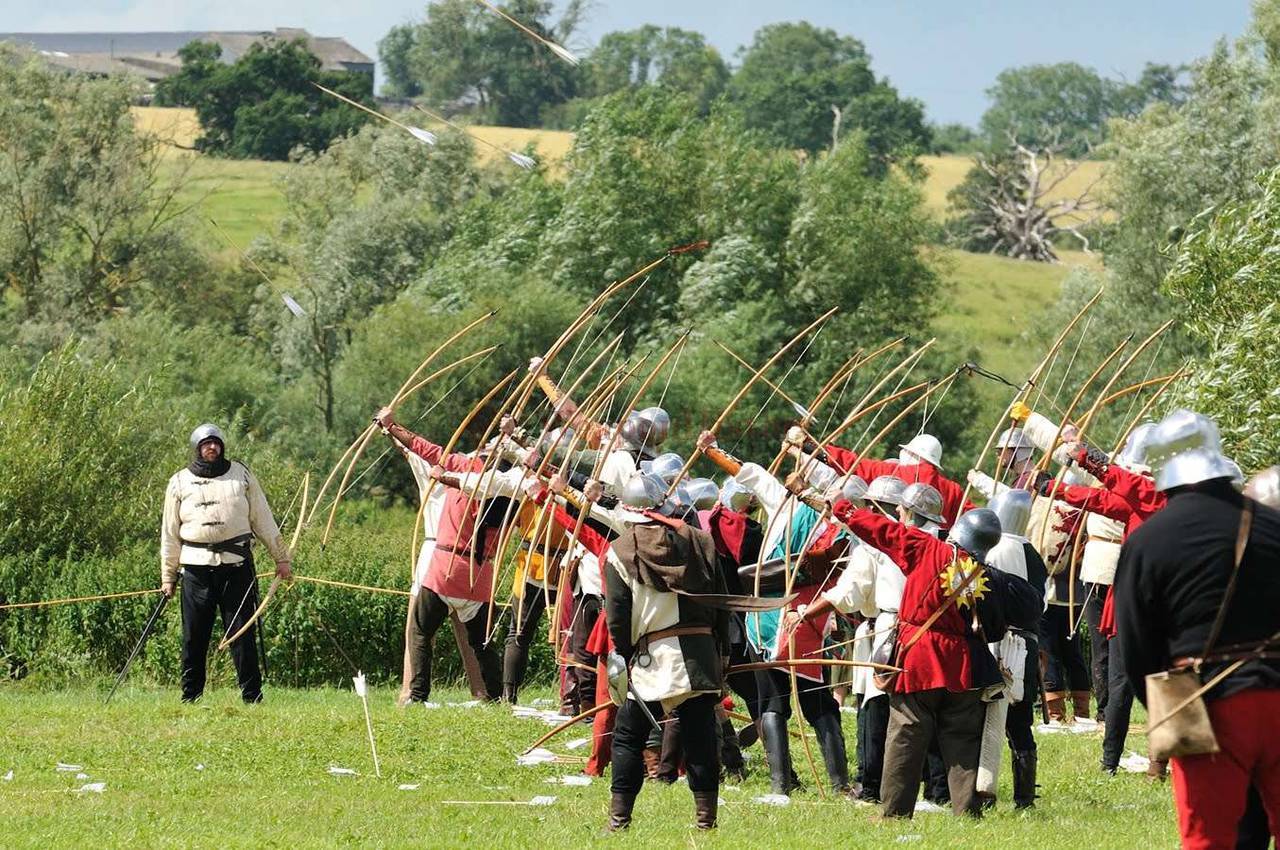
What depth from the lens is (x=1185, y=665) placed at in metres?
6.59

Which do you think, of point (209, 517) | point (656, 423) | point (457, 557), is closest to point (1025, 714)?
point (656, 423)

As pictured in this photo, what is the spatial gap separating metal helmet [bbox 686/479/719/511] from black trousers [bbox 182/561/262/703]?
4.25 m

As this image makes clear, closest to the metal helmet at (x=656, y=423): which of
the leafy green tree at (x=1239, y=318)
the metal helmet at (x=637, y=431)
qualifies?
the metal helmet at (x=637, y=431)

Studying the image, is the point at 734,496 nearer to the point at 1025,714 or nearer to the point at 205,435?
the point at 1025,714

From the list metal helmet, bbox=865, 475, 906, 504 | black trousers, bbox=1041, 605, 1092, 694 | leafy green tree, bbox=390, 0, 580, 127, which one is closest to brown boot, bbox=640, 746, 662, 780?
metal helmet, bbox=865, 475, 906, 504

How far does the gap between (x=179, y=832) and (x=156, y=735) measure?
3.35 m

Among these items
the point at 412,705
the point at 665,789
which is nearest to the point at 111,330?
the point at 412,705

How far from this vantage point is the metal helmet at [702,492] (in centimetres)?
1116

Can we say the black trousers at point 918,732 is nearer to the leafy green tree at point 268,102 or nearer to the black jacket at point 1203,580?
the black jacket at point 1203,580

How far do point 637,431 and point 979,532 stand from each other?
3.58m

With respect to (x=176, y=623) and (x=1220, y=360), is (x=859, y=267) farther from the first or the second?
(x=176, y=623)

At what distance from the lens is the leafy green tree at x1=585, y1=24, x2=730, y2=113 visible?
97.3 metres

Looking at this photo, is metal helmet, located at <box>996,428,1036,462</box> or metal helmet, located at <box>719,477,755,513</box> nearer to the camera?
metal helmet, located at <box>719,477,755,513</box>

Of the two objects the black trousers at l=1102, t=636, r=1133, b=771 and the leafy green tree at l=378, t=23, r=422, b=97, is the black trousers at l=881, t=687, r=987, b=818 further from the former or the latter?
the leafy green tree at l=378, t=23, r=422, b=97
